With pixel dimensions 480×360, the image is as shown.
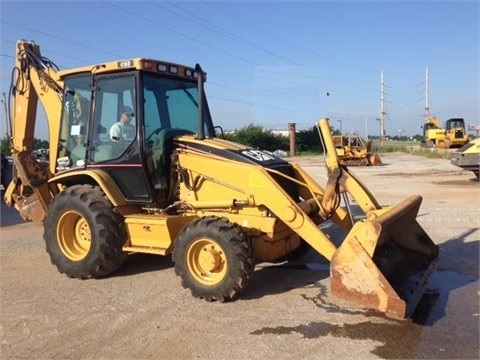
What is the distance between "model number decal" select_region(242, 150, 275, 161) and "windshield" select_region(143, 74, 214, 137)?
0.94 m

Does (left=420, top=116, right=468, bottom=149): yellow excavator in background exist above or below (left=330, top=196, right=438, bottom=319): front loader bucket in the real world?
above

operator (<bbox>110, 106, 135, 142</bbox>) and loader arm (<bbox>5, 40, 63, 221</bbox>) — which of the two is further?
loader arm (<bbox>5, 40, 63, 221</bbox>)

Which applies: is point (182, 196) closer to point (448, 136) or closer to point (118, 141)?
point (118, 141)

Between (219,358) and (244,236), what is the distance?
1528mm

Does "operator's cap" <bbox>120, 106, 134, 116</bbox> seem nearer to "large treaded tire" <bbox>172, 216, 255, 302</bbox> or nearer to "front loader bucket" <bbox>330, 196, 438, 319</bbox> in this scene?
"large treaded tire" <bbox>172, 216, 255, 302</bbox>

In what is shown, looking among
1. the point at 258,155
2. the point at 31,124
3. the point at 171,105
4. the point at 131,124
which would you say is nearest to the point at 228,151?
the point at 258,155

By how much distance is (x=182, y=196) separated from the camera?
646cm

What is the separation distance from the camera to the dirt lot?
4.36 meters

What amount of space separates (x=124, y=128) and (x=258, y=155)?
5.75 feet

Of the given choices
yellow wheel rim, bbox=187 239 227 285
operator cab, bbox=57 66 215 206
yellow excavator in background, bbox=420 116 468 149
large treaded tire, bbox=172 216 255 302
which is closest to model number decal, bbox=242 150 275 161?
operator cab, bbox=57 66 215 206

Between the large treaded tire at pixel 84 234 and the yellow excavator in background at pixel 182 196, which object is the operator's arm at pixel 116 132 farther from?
the large treaded tire at pixel 84 234

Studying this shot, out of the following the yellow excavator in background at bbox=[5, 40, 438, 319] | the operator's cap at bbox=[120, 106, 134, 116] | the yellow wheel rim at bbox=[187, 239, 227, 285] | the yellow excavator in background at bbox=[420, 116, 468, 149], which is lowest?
the yellow wheel rim at bbox=[187, 239, 227, 285]

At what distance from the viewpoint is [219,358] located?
4.20 meters

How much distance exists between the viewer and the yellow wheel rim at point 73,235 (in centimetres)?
664
